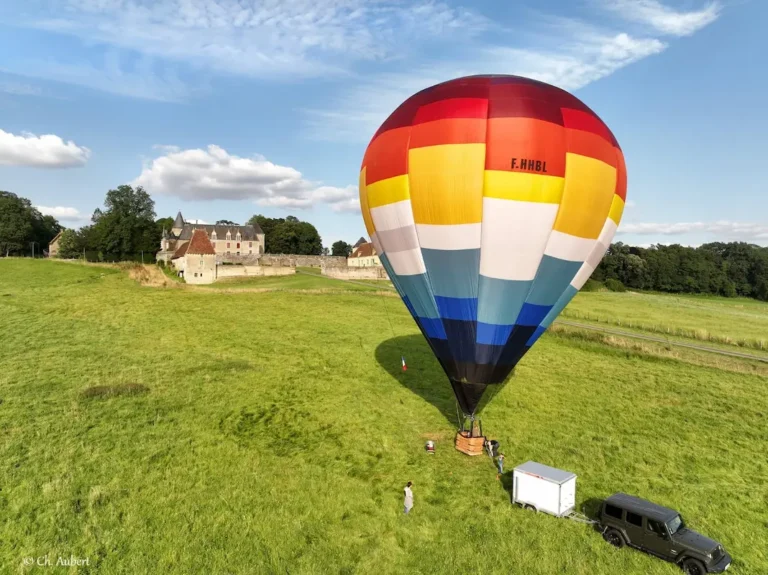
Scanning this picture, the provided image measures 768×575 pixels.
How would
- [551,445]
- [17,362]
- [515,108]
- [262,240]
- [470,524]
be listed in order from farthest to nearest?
1. [262,240]
2. [17,362]
3. [551,445]
4. [515,108]
5. [470,524]

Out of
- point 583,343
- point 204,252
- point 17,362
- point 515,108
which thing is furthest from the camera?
point 204,252

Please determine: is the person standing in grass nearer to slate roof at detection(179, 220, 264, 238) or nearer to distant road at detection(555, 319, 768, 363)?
distant road at detection(555, 319, 768, 363)

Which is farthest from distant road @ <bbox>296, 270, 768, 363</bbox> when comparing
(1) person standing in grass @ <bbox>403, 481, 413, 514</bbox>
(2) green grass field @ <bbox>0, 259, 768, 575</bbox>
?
(1) person standing in grass @ <bbox>403, 481, 413, 514</bbox>

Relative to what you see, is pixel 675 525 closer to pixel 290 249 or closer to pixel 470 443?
pixel 470 443

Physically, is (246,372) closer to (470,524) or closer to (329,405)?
(329,405)

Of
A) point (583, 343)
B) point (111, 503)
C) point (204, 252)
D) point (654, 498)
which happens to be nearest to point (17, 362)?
point (111, 503)

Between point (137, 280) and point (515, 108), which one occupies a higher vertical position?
point (515, 108)
